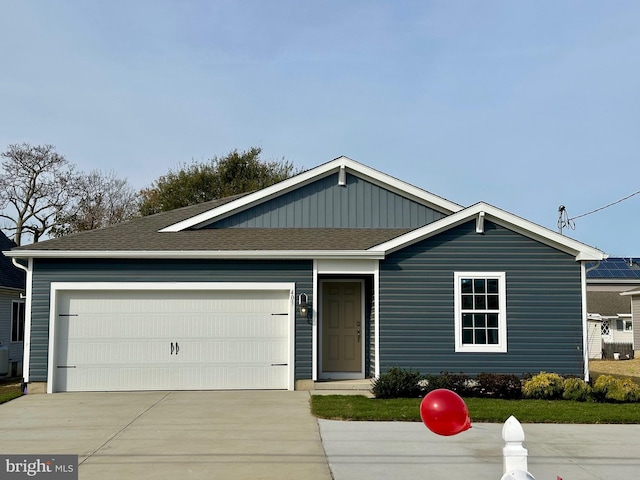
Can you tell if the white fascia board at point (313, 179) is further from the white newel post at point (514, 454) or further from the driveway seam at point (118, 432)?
the white newel post at point (514, 454)

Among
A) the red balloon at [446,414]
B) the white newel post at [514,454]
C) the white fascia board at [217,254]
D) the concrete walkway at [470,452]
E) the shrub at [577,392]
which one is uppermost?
the white fascia board at [217,254]

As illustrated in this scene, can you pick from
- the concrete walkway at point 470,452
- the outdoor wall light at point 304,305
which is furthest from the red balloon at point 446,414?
the outdoor wall light at point 304,305

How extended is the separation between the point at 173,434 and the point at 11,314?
14.5 meters

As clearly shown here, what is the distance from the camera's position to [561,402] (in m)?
12.0

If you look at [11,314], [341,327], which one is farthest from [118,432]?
[11,314]

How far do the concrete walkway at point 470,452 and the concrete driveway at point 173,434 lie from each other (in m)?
0.41

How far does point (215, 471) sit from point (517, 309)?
27.5ft

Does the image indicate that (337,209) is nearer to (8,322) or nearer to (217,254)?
(217,254)

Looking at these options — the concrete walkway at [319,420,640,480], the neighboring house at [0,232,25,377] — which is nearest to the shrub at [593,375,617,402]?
the concrete walkway at [319,420,640,480]

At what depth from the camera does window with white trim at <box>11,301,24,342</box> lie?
70.6 ft

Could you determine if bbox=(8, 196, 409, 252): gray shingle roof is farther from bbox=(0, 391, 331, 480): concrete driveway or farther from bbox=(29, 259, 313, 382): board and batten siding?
bbox=(0, 391, 331, 480): concrete driveway

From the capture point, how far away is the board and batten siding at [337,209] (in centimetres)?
1597

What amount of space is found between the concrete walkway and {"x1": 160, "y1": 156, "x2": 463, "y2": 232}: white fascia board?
700cm

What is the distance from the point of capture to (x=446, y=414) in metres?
3.52
